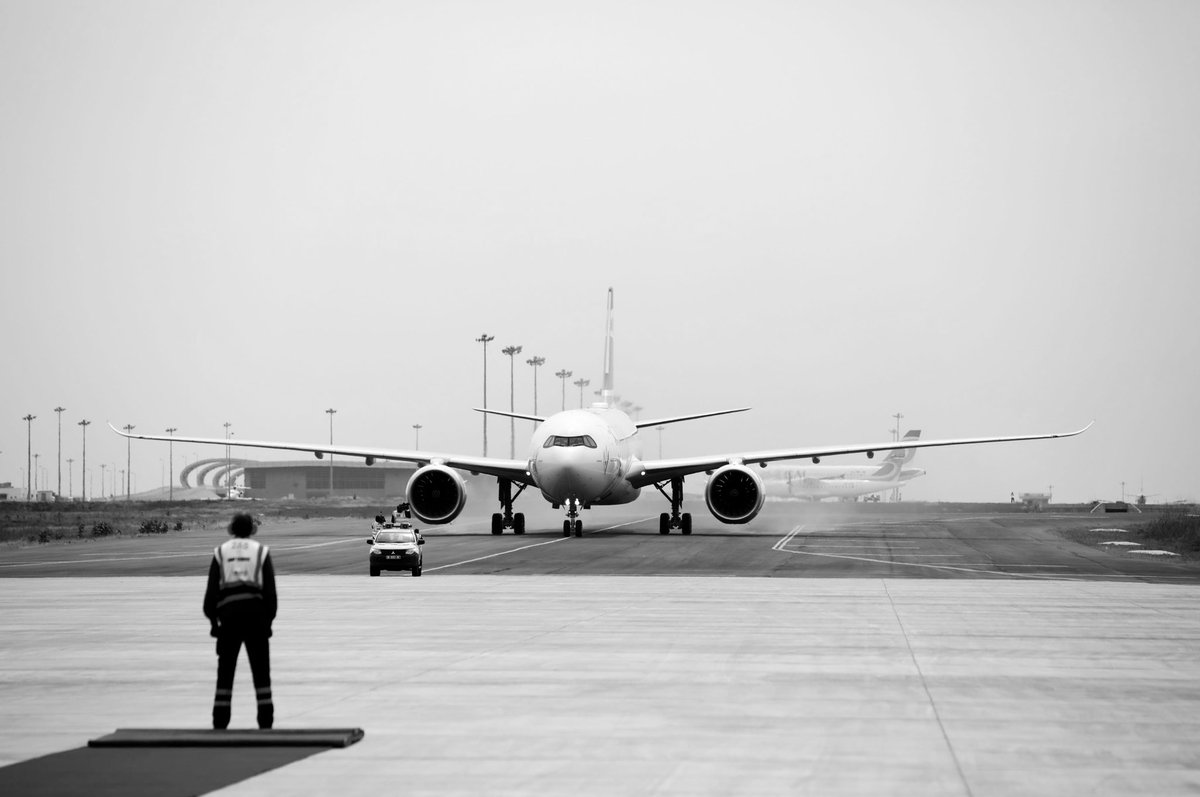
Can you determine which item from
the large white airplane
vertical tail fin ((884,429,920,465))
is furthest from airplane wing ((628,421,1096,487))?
vertical tail fin ((884,429,920,465))

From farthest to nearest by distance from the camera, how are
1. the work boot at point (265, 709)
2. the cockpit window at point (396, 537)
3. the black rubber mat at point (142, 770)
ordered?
the cockpit window at point (396, 537) < the work boot at point (265, 709) < the black rubber mat at point (142, 770)

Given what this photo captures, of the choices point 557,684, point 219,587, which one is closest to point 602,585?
point 557,684

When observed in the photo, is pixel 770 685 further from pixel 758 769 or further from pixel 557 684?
pixel 758 769

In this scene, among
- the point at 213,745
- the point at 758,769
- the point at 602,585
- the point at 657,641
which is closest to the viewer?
the point at 758,769

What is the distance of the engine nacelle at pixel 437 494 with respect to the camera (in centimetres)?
4884

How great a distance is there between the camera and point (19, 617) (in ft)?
67.9

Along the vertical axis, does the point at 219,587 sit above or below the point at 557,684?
above

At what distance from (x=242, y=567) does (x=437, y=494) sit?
38.2 metres

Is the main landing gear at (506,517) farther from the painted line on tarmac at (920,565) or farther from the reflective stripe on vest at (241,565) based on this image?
the reflective stripe on vest at (241,565)

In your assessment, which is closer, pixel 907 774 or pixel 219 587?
pixel 907 774

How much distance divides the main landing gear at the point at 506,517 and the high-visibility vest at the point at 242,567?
39.4 m

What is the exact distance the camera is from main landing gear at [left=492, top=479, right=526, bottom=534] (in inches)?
2016

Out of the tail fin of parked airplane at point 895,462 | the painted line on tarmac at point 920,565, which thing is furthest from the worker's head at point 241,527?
the tail fin of parked airplane at point 895,462

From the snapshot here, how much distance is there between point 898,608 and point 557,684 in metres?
10.2
